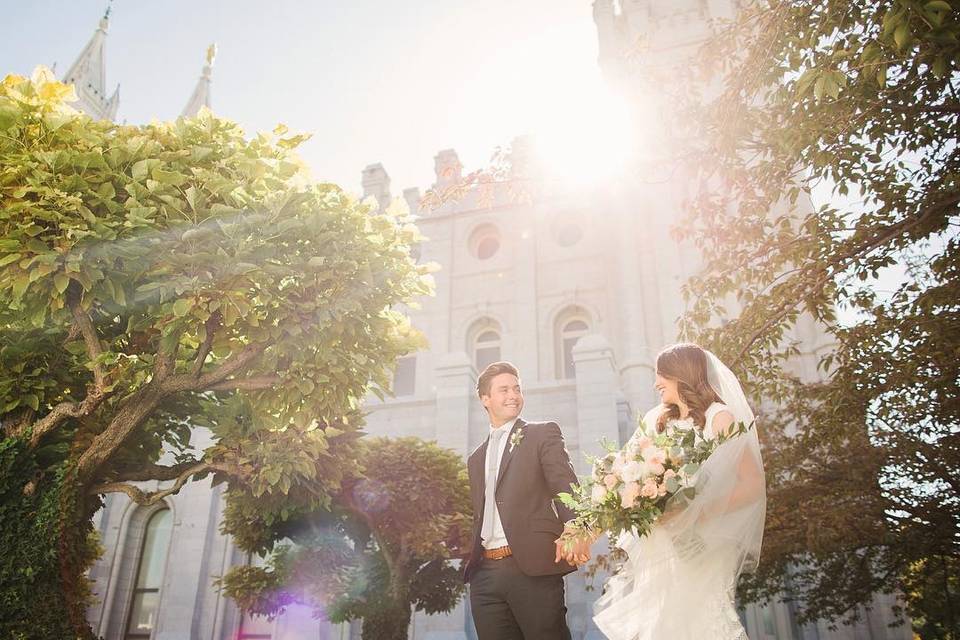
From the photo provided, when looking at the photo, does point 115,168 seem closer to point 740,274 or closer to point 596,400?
point 740,274

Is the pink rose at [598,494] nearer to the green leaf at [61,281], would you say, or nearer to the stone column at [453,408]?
the green leaf at [61,281]

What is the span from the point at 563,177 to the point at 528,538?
3412 mm

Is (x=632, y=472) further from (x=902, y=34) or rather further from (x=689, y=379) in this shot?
(x=902, y=34)

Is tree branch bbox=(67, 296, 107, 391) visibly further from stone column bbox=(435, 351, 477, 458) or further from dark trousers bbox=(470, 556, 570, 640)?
stone column bbox=(435, 351, 477, 458)

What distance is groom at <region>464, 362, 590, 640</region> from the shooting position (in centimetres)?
381

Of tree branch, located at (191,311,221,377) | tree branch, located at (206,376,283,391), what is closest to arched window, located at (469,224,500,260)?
tree branch, located at (206,376,283,391)

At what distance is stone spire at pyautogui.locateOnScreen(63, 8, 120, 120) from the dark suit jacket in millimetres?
33445

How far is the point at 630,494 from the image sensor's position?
338 centimetres

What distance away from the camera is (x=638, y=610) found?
3.63m

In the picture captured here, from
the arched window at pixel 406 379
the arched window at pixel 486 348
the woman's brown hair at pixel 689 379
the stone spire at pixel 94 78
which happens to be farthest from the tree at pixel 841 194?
the stone spire at pixel 94 78

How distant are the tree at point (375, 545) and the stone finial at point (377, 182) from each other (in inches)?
698

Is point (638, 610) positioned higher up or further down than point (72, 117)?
further down

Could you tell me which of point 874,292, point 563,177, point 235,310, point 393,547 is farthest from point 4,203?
point 874,292

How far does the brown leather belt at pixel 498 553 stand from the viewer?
13.1ft
